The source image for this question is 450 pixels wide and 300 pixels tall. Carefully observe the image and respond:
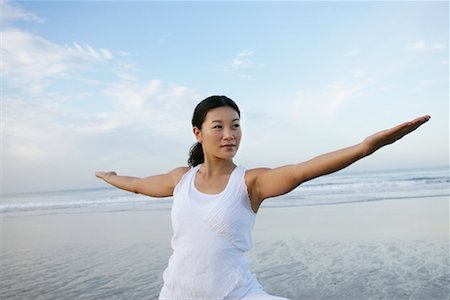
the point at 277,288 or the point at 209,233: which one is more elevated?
the point at 209,233

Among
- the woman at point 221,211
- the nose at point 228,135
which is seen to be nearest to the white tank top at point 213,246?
the woman at point 221,211

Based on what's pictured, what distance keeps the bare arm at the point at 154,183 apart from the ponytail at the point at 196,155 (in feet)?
0.54

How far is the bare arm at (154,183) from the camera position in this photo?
3016 millimetres

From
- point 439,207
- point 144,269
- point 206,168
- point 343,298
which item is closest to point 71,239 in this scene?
point 144,269

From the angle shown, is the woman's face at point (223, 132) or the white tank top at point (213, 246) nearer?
the white tank top at point (213, 246)

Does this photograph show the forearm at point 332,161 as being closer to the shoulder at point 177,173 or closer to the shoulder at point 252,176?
the shoulder at point 252,176

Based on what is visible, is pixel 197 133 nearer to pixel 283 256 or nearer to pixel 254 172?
pixel 254 172

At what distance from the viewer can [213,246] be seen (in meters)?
2.51

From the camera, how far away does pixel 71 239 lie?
370 inches

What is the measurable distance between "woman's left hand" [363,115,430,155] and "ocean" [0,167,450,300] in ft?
10.7

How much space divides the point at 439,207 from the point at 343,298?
721 cm

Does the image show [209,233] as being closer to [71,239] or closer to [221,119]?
[221,119]

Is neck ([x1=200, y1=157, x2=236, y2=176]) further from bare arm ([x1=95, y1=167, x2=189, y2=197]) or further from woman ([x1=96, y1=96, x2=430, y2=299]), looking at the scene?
bare arm ([x1=95, y1=167, x2=189, y2=197])

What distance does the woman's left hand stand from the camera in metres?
2.09
